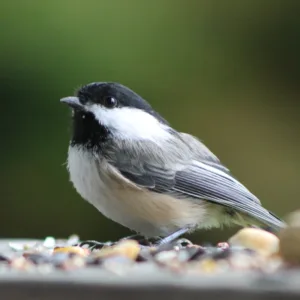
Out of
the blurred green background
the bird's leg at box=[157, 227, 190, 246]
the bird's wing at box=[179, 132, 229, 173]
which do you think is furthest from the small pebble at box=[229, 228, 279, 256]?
the blurred green background

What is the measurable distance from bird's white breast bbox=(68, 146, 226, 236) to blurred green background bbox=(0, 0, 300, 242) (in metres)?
1.03

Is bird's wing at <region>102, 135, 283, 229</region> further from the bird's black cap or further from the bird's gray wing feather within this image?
the bird's black cap

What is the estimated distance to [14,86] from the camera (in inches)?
101

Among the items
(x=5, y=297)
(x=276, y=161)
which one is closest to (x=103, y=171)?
(x=5, y=297)

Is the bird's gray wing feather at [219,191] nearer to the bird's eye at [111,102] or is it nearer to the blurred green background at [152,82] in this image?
the bird's eye at [111,102]

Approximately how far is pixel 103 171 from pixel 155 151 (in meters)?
0.15

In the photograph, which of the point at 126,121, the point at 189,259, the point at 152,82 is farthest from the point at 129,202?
the point at 152,82

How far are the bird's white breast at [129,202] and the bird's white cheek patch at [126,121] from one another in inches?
3.3

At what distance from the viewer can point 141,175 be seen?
5.03 feet

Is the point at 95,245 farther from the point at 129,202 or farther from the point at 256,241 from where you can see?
the point at 256,241

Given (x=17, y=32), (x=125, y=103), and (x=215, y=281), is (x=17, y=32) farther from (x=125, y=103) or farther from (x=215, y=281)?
(x=215, y=281)

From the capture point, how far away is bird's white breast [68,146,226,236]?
1473 mm

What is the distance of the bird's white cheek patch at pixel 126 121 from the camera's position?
155cm

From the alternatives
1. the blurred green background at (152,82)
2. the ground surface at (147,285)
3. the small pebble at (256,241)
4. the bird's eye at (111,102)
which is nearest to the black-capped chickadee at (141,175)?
the bird's eye at (111,102)
